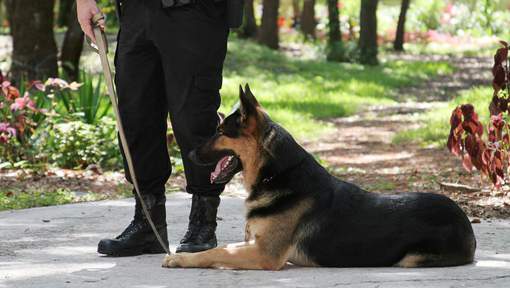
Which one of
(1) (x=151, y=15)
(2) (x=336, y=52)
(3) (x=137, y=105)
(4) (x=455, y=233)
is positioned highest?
(1) (x=151, y=15)

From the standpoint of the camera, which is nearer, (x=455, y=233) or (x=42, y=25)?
(x=455, y=233)

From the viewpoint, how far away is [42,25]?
1502cm

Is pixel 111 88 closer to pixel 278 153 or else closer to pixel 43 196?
pixel 278 153

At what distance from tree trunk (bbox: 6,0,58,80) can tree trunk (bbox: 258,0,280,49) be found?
62.7 ft

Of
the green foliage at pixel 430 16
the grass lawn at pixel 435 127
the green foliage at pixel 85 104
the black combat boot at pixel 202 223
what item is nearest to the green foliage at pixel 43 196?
the green foliage at pixel 85 104

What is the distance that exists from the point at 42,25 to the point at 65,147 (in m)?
5.09

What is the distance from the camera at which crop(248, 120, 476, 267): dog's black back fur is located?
5.46 metres

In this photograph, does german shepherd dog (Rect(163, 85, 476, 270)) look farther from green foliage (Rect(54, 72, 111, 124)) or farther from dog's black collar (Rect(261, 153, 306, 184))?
green foliage (Rect(54, 72, 111, 124))

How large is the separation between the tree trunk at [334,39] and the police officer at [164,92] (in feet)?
85.9

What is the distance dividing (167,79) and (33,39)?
32.1 ft

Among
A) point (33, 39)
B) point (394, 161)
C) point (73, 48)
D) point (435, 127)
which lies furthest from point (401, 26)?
point (394, 161)

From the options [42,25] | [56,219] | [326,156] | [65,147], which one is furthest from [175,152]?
[42,25]

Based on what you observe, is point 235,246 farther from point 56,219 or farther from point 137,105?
point 56,219

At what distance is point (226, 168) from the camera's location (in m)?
5.56
